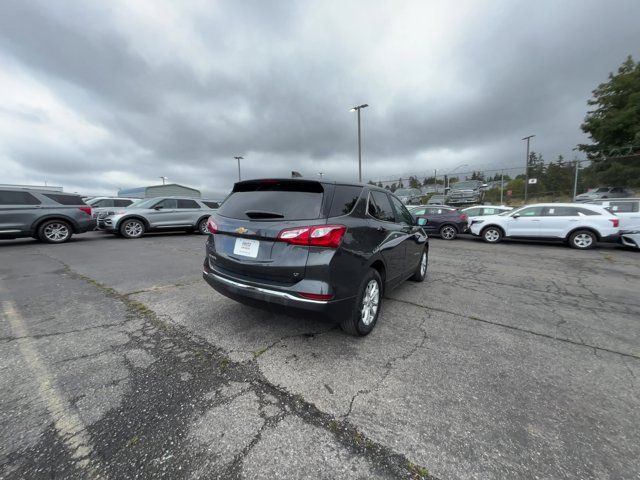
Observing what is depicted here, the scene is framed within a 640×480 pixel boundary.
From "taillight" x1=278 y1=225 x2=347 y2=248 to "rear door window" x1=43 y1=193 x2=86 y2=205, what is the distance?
406 inches

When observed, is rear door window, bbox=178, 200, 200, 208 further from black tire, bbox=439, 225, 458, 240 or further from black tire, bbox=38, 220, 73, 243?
black tire, bbox=439, 225, 458, 240

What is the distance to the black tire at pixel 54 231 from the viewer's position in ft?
28.0

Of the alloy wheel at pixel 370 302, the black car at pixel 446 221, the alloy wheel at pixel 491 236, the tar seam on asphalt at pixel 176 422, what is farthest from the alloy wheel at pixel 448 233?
the tar seam on asphalt at pixel 176 422

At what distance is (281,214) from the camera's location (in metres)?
2.60

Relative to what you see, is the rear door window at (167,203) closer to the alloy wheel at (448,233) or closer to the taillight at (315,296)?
the taillight at (315,296)

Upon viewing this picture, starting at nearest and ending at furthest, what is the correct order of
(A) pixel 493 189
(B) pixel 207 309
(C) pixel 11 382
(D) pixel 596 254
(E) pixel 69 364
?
(C) pixel 11 382 → (E) pixel 69 364 → (B) pixel 207 309 → (D) pixel 596 254 → (A) pixel 493 189

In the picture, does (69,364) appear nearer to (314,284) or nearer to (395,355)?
(314,284)

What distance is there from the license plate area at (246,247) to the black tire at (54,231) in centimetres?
964

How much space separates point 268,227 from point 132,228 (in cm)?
1038

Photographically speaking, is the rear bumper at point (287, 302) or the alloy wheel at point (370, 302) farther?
the alloy wheel at point (370, 302)

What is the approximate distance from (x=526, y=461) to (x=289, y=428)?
138cm

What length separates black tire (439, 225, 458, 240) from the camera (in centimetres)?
1187

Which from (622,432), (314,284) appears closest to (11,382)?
(314,284)

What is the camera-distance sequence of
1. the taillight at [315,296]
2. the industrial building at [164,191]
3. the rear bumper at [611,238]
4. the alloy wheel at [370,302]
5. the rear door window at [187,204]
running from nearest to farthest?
the taillight at [315,296] < the alloy wheel at [370,302] < the rear bumper at [611,238] < the rear door window at [187,204] < the industrial building at [164,191]
